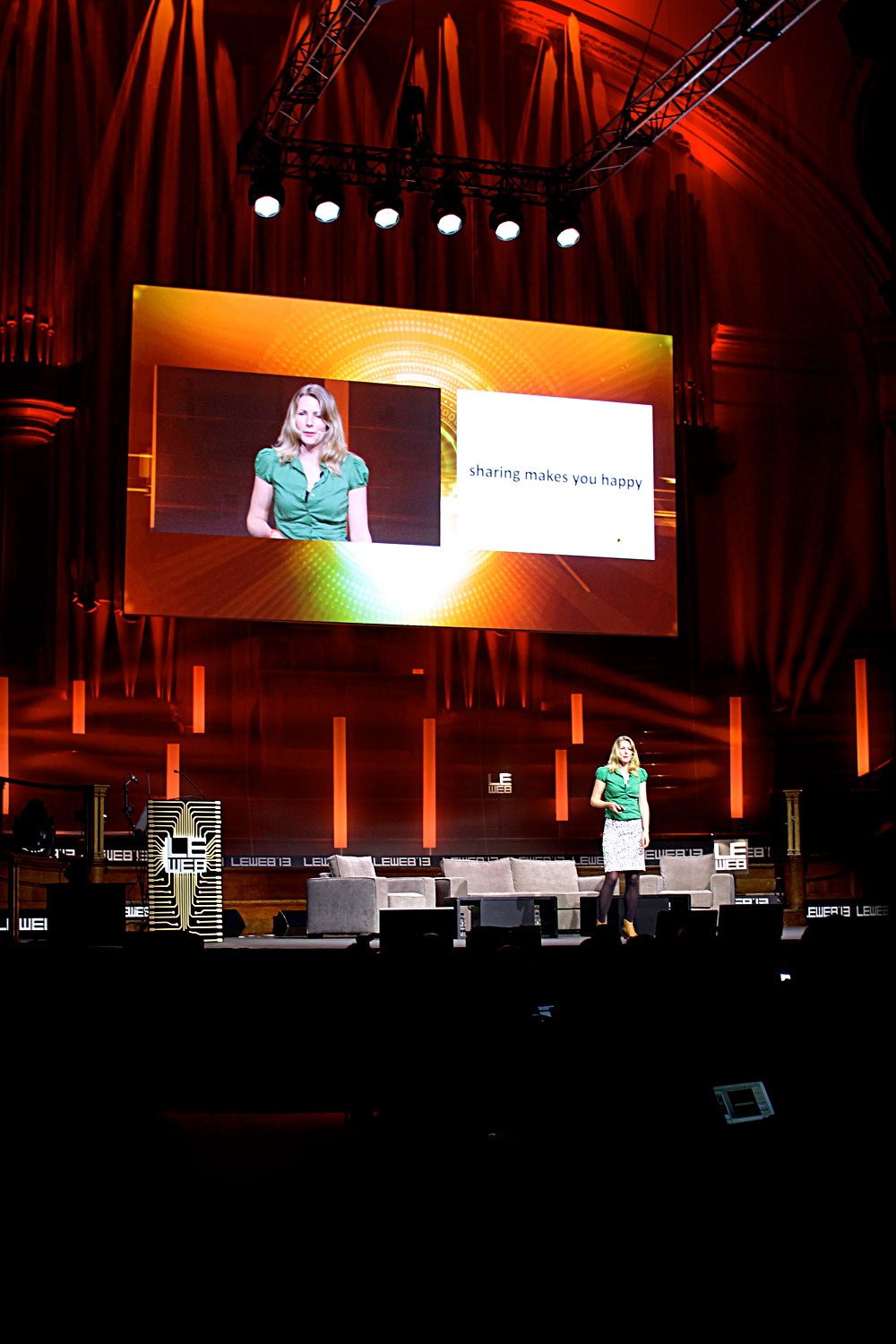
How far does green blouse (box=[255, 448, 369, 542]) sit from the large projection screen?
106mm

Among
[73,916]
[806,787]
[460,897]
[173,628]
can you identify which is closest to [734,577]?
[806,787]

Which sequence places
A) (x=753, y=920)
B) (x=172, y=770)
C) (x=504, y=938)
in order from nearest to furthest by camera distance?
(x=504, y=938) → (x=753, y=920) → (x=172, y=770)

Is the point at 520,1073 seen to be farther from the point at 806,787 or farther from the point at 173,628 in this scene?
the point at 806,787

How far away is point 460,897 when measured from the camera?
8.12m

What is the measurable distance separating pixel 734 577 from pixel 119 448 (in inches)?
196

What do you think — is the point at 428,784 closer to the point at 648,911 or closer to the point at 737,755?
the point at 648,911

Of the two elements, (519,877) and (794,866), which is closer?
(519,877)

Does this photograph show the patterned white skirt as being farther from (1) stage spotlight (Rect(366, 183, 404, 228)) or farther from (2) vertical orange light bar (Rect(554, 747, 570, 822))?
(1) stage spotlight (Rect(366, 183, 404, 228))

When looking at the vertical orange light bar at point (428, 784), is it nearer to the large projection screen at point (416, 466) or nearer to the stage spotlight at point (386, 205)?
the large projection screen at point (416, 466)

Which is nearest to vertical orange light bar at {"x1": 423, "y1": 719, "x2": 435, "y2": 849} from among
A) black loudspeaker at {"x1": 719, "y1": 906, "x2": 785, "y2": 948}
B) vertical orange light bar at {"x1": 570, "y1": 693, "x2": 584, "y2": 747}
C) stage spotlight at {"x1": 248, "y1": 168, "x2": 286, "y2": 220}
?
vertical orange light bar at {"x1": 570, "y1": 693, "x2": 584, "y2": 747}

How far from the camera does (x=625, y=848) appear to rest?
7.40m

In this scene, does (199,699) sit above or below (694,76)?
below

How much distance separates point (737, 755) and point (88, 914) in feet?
23.7

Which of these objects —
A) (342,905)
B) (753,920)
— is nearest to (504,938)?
(753,920)
